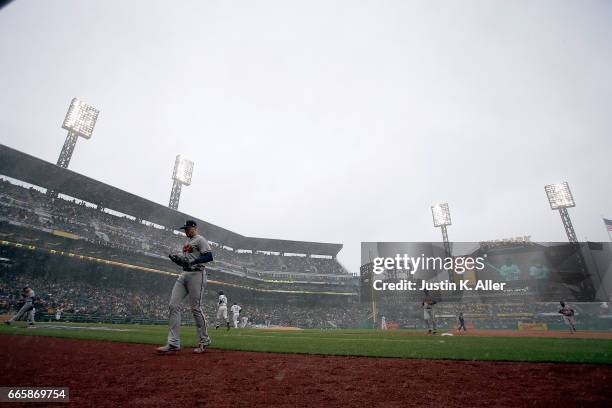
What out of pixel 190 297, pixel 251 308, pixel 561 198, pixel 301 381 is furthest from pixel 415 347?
pixel 561 198

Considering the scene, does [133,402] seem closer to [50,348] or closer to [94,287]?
[50,348]

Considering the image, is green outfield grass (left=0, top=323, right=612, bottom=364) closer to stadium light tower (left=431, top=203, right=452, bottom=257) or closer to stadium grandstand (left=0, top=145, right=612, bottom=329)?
stadium grandstand (left=0, top=145, right=612, bottom=329)

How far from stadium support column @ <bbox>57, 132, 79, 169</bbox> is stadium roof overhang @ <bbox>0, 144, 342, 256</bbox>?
1.40 m

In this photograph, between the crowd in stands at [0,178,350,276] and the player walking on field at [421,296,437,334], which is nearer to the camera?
the player walking on field at [421,296,437,334]

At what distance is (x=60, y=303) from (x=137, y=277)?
1009 centimetres

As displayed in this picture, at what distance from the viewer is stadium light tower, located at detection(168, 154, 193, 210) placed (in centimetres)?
4175

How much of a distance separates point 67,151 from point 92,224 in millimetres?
7582

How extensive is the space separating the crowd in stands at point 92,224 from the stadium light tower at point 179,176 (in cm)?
428

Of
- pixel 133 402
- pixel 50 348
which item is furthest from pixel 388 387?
pixel 50 348

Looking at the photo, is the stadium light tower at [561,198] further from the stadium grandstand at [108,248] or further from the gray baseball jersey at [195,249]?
the gray baseball jersey at [195,249]

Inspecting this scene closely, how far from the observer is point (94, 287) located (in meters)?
30.4

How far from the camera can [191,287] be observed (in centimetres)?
547

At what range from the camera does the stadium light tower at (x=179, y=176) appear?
4175 centimetres

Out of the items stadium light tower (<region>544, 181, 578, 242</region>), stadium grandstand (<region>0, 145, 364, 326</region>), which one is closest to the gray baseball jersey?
stadium grandstand (<region>0, 145, 364, 326</region>)
